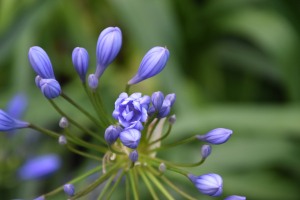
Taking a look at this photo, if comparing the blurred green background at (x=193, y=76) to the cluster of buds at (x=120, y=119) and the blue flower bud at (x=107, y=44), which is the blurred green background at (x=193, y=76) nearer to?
the cluster of buds at (x=120, y=119)

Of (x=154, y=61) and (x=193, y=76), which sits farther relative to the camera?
(x=193, y=76)

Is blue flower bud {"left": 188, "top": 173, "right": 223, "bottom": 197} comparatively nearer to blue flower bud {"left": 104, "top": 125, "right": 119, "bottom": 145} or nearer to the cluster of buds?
the cluster of buds

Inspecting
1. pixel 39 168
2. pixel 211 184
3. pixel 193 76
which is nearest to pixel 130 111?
pixel 211 184

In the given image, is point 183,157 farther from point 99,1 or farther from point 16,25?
point 99,1

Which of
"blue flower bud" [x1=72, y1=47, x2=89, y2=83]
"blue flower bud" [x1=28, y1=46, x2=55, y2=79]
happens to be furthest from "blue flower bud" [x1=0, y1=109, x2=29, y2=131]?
"blue flower bud" [x1=72, y1=47, x2=89, y2=83]

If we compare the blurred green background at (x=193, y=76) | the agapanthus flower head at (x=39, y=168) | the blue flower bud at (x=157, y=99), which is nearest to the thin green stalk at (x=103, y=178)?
the blue flower bud at (x=157, y=99)

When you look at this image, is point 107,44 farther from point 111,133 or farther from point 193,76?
point 193,76
